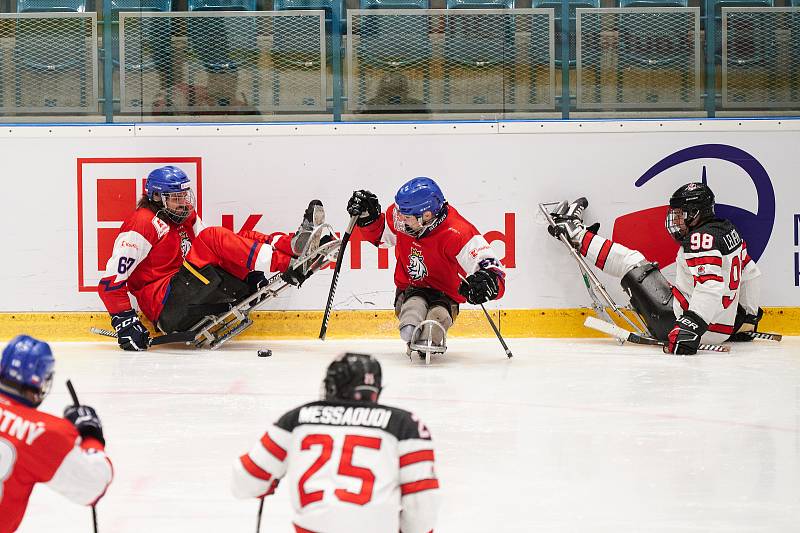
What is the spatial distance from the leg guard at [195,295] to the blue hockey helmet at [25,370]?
4237 mm

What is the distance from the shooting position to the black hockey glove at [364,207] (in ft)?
20.8

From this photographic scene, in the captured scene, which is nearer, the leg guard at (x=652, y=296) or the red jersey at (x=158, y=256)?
the red jersey at (x=158, y=256)

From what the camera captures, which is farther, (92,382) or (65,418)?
(92,382)

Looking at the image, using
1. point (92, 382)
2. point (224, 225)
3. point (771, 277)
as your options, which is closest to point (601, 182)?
point (771, 277)

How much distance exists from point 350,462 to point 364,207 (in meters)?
4.22

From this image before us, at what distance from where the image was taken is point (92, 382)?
17.3 ft

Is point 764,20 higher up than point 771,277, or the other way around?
point 764,20

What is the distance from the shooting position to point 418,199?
592cm

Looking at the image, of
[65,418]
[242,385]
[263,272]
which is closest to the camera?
[65,418]

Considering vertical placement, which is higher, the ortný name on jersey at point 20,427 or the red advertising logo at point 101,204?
the red advertising logo at point 101,204

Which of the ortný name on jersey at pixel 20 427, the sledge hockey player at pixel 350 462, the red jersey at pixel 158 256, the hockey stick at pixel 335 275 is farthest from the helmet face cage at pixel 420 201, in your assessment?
the ortný name on jersey at pixel 20 427

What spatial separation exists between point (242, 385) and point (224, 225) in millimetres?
1986

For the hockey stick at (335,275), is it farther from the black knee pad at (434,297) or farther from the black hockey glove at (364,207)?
the black knee pad at (434,297)

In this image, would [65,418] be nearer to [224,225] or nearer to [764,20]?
[224,225]
